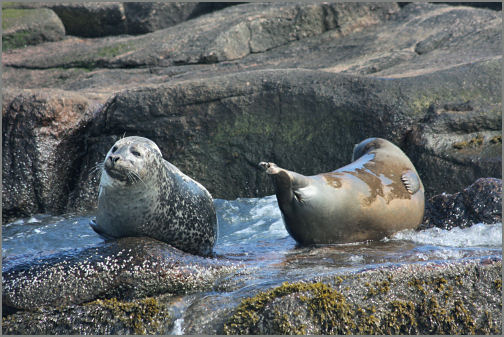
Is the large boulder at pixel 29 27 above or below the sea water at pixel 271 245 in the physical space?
above

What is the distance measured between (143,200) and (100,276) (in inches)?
39.1

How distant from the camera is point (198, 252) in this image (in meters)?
5.17

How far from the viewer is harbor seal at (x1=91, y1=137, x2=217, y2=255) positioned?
15.1 feet

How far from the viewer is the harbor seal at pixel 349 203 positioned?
540 cm

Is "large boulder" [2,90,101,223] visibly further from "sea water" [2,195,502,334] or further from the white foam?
the white foam

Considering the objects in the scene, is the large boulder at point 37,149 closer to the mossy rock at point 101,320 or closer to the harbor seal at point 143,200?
the harbor seal at point 143,200

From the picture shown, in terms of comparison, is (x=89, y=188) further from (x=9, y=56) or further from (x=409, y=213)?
(x=9, y=56)

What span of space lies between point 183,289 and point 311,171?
14.3 feet

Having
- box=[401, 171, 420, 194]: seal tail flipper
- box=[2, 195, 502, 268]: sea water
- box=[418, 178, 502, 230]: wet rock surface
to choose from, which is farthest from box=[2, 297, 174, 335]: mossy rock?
box=[418, 178, 502, 230]: wet rock surface

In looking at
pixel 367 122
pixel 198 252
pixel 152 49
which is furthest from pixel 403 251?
pixel 152 49

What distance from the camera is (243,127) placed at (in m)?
8.16

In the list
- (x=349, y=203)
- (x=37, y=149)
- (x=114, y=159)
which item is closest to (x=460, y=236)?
(x=349, y=203)

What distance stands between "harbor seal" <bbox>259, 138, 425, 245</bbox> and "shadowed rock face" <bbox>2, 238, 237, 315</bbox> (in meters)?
1.36

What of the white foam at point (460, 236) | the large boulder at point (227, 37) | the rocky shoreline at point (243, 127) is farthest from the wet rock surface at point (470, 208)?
the large boulder at point (227, 37)
